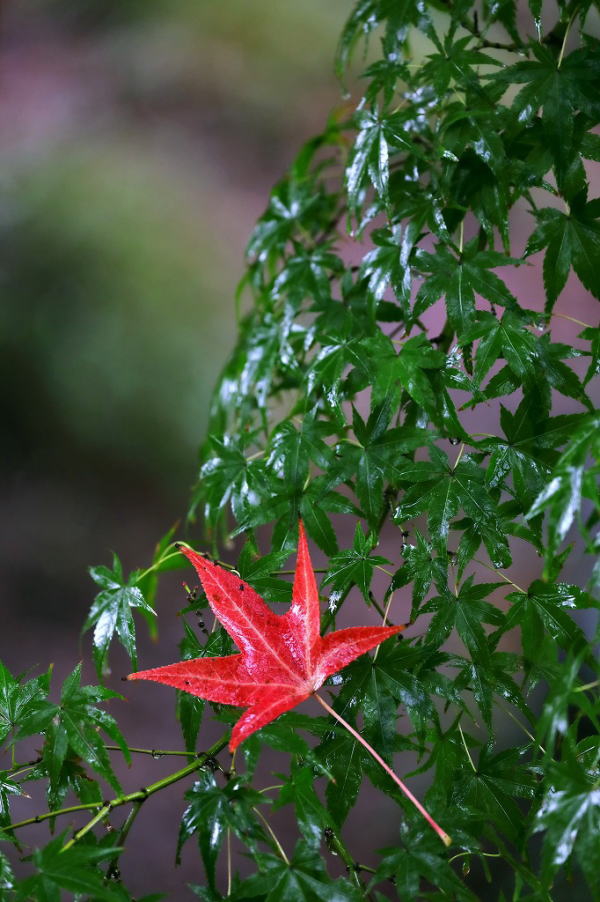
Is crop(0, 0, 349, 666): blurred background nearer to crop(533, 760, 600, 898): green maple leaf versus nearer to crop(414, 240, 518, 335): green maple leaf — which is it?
crop(414, 240, 518, 335): green maple leaf

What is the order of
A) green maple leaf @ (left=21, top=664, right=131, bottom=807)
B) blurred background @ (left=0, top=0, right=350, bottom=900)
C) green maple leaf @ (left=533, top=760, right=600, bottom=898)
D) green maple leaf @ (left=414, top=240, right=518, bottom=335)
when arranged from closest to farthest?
green maple leaf @ (left=533, top=760, right=600, bottom=898)
green maple leaf @ (left=21, top=664, right=131, bottom=807)
green maple leaf @ (left=414, top=240, right=518, bottom=335)
blurred background @ (left=0, top=0, right=350, bottom=900)

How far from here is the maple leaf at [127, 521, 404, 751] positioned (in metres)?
0.51

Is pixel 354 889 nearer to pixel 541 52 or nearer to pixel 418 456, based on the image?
pixel 541 52

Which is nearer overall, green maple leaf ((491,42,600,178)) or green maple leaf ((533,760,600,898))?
green maple leaf ((533,760,600,898))

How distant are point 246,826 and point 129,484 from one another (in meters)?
1.29

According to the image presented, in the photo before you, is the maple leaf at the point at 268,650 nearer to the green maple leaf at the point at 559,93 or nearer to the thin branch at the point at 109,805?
the thin branch at the point at 109,805

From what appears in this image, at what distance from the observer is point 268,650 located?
53 centimetres

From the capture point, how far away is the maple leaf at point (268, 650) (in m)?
0.51

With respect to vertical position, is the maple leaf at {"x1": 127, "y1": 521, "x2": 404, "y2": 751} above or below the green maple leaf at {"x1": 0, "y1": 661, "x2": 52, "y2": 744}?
above

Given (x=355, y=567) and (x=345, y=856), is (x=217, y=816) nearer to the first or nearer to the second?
(x=345, y=856)

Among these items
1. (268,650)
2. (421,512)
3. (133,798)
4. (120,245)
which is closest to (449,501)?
(421,512)

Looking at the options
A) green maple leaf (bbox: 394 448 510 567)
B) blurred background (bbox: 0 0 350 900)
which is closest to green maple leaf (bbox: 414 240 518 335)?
green maple leaf (bbox: 394 448 510 567)

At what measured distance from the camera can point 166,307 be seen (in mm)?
1796

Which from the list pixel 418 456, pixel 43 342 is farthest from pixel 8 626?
pixel 418 456
